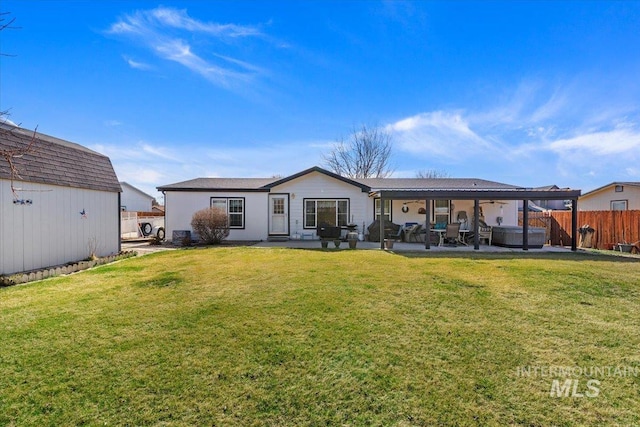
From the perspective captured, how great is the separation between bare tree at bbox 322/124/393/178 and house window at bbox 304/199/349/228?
48.2 feet

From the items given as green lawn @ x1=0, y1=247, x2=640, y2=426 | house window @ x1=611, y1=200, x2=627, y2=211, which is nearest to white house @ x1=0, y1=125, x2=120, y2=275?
green lawn @ x1=0, y1=247, x2=640, y2=426

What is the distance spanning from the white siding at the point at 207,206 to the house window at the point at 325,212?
2.23 metres

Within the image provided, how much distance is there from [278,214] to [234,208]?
2.33 m

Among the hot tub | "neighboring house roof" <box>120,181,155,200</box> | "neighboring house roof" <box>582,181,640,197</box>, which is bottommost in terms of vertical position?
the hot tub

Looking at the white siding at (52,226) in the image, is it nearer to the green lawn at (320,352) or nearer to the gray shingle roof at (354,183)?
the green lawn at (320,352)

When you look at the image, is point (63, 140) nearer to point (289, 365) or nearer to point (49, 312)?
point (49, 312)

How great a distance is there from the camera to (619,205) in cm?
1694

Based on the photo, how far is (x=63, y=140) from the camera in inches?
459

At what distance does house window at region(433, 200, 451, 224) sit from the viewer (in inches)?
625

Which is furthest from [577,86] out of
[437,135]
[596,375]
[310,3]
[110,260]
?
[110,260]

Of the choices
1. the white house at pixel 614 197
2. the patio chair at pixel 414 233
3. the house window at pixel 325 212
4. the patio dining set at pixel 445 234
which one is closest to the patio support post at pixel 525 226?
the patio dining set at pixel 445 234

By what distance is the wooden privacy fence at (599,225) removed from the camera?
1252cm

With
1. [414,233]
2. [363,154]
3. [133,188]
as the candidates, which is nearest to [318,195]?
[414,233]

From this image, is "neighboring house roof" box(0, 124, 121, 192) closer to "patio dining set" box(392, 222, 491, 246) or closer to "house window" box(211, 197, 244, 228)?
"house window" box(211, 197, 244, 228)
